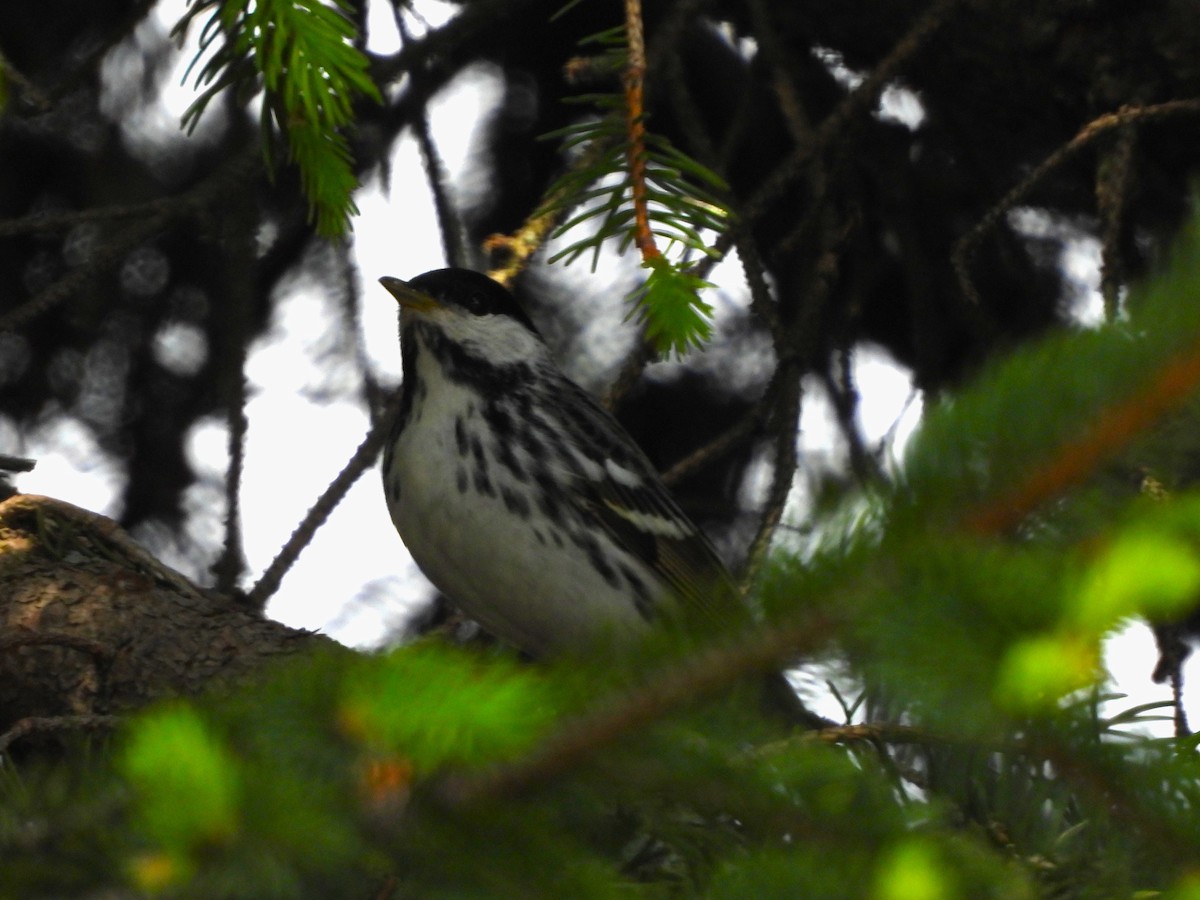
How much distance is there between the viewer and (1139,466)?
Result: 2.90ft

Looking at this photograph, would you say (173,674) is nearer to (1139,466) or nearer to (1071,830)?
(1071,830)

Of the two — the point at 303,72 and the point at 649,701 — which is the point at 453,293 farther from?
the point at 649,701

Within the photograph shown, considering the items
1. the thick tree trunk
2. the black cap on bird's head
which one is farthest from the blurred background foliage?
the black cap on bird's head

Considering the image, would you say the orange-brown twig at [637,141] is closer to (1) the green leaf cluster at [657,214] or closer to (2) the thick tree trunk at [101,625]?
(1) the green leaf cluster at [657,214]

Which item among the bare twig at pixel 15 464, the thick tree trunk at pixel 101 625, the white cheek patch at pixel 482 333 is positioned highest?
the white cheek patch at pixel 482 333

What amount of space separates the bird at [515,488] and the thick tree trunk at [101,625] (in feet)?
A: 1.67

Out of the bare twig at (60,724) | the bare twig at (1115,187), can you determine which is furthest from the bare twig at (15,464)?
the bare twig at (1115,187)

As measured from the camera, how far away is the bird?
2893 millimetres

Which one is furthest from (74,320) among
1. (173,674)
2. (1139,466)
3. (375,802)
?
(1139,466)

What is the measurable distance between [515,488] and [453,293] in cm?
54

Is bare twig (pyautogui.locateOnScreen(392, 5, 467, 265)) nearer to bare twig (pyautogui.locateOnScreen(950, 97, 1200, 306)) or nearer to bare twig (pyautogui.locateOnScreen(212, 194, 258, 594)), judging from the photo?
bare twig (pyautogui.locateOnScreen(212, 194, 258, 594))

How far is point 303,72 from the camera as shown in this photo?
176 cm

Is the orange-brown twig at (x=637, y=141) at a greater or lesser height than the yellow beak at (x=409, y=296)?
lesser

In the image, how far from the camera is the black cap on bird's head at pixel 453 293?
3.20 metres
